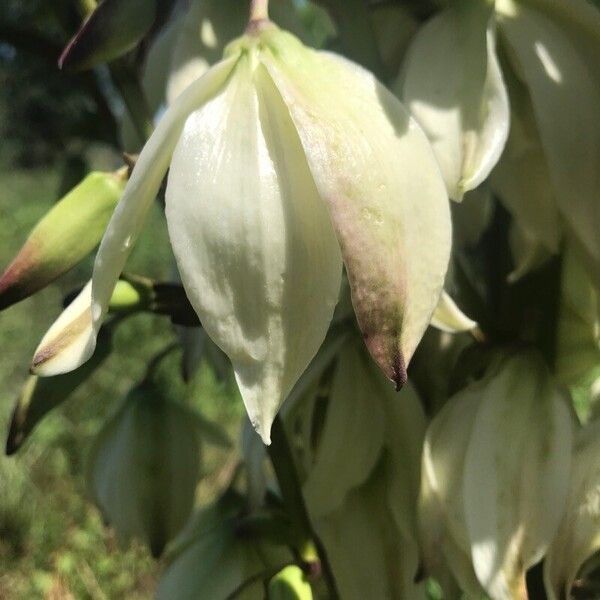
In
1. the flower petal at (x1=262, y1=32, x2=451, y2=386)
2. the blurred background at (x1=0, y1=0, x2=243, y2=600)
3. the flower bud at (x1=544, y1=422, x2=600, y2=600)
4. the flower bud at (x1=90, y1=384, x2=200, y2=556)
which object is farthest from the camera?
the blurred background at (x1=0, y1=0, x2=243, y2=600)

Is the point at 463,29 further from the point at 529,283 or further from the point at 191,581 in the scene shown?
the point at 191,581

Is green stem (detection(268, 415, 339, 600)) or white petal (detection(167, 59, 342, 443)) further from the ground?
white petal (detection(167, 59, 342, 443))

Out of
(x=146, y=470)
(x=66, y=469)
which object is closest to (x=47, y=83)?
(x=146, y=470)

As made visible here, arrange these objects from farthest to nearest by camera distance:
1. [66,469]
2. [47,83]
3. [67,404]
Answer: [67,404], [66,469], [47,83]

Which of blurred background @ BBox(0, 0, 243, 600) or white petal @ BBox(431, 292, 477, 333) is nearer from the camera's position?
white petal @ BBox(431, 292, 477, 333)

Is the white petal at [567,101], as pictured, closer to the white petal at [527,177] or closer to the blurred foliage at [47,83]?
the white petal at [527,177]

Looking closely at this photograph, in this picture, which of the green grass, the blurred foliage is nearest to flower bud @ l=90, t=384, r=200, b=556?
the blurred foliage

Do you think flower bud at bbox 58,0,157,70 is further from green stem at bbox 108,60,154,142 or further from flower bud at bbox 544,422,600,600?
flower bud at bbox 544,422,600,600

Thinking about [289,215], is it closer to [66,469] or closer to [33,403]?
[33,403]
